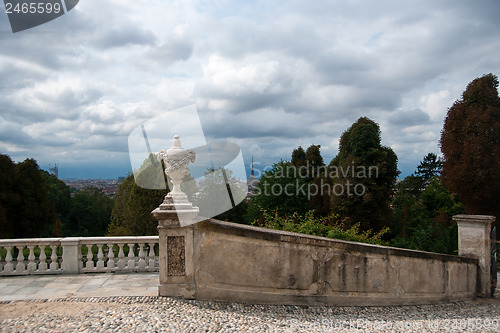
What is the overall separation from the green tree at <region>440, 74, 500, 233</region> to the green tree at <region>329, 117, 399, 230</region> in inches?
191

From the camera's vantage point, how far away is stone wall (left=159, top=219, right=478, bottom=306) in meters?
5.96

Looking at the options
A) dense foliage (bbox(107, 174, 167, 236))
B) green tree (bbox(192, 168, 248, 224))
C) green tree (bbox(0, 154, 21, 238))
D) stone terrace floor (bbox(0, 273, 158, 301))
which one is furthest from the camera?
green tree (bbox(192, 168, 248, 224))

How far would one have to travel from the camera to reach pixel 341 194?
984 inches

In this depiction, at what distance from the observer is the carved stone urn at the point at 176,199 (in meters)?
5.85

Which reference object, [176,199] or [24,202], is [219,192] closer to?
[24,202]

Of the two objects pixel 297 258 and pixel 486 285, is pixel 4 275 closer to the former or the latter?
pixel 297 258

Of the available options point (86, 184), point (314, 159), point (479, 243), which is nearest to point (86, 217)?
point (86, 184)

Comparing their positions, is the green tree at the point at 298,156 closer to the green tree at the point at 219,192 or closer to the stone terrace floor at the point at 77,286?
the green tree at the point at 219,192

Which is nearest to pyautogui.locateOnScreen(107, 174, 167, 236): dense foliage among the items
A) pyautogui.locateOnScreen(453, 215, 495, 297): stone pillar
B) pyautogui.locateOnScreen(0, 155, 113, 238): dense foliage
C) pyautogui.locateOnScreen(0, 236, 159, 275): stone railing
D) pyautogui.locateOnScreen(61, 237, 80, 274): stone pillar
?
pyautogui.locateOnScreen(0, 155, 113, 238): dense foliage

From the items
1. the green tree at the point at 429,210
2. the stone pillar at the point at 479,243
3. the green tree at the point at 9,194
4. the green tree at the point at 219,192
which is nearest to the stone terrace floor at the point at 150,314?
the stone pillar at the point at 479,243

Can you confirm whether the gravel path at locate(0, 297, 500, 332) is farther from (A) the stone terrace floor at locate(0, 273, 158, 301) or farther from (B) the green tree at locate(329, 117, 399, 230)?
(B) the green tree at locate(329, 117, 399, 230)

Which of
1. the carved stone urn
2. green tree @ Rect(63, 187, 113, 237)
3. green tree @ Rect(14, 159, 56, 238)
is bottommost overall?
green tree @ Rect(63, 187, 113, 237)

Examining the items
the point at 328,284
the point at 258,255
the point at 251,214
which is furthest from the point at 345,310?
the point at 251,214

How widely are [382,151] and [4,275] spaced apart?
23.8m
